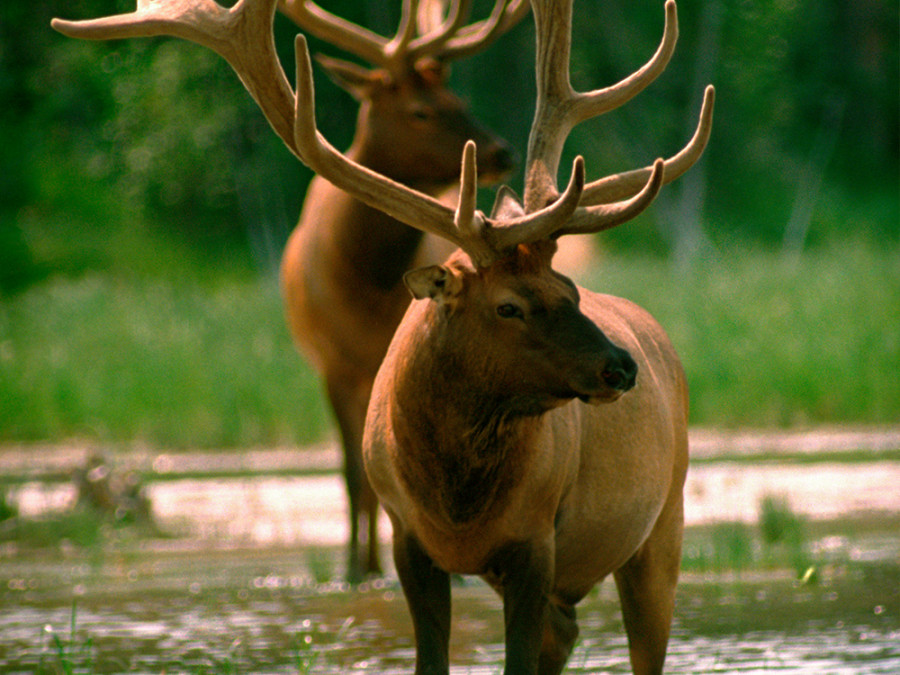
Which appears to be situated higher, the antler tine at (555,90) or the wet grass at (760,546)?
the antler tine at (555,90)

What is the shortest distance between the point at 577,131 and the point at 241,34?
21.2 meters

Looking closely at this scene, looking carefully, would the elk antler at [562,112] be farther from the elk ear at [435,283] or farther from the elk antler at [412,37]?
the elk antler at [412,37]

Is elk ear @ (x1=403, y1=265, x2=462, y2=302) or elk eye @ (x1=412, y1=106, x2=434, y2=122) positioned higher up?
elk eye @ (x1=412, y1=106, x2=434, y2=122)

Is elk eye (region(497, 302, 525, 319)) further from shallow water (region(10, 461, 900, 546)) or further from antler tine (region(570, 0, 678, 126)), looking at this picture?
shallow water (region(10, 461, 900, 546))

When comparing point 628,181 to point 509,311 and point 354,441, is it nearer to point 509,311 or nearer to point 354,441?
point 509,311

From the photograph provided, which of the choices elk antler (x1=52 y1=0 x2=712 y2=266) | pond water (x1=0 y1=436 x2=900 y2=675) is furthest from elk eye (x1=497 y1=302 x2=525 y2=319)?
pond water (x1=0 y1=436 x2=900 y2=675)

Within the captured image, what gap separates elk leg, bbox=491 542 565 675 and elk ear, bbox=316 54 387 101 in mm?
3769

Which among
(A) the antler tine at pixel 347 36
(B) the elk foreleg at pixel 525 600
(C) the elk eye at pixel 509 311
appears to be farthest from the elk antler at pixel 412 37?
(B) the elk foreleg at pixel 525 600

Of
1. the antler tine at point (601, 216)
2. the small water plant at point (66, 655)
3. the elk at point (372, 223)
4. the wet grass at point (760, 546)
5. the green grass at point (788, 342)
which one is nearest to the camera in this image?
the antler tine at point (601, 216)

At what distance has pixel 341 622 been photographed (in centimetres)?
604

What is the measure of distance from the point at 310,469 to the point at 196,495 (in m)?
1.15

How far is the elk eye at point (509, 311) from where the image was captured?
3.81 metres

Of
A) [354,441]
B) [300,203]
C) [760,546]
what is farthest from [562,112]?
[300,203]

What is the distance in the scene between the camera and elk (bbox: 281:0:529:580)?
23.1 ft
